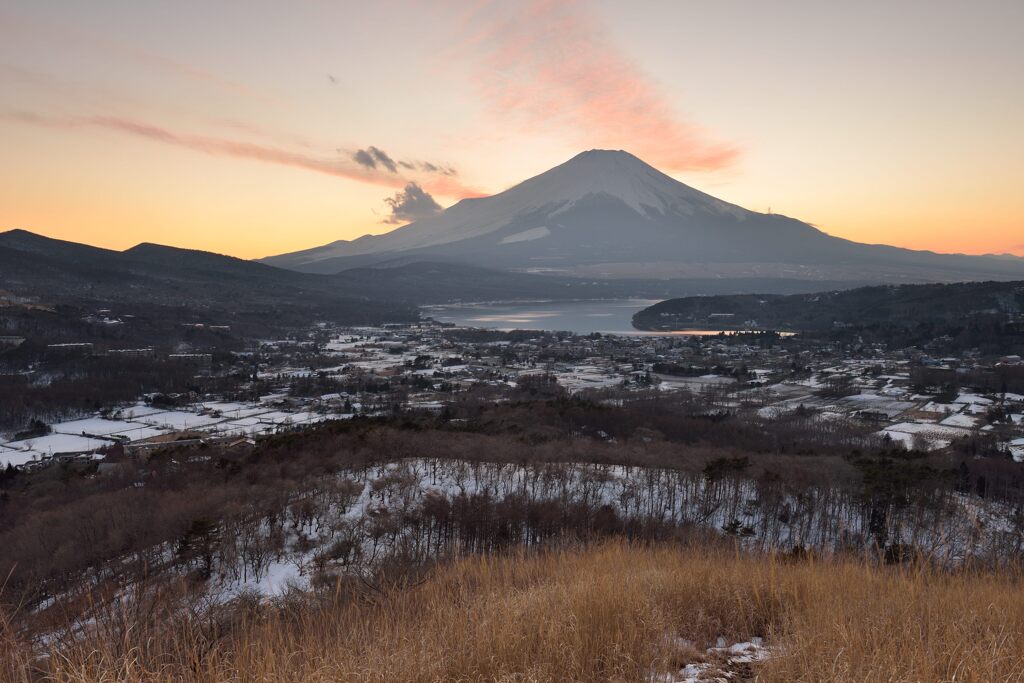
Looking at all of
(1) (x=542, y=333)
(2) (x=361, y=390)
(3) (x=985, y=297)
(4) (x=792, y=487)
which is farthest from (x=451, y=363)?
(3) (x=985, y=297)

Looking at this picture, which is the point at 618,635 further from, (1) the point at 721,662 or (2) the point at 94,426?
(2) the point at 94,426

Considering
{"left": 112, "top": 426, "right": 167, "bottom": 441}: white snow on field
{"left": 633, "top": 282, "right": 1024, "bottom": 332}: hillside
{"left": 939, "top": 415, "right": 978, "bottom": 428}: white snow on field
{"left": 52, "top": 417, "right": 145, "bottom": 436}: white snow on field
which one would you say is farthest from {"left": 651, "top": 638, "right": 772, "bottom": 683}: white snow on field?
{"left": 633, "top": 282, "right": 1024, "bottom": 332}: hillside

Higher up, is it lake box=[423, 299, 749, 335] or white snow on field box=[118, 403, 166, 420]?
lake box=[423, 299, 749, 335]

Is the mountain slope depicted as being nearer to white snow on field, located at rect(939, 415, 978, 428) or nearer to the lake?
the lake


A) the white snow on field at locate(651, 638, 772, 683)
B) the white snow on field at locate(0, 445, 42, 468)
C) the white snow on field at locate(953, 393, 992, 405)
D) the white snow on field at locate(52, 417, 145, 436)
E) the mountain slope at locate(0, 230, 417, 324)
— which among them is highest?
the mountain slope at locate(0, 230, 417, 324)

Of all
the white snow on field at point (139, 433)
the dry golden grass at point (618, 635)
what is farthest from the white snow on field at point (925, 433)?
the white snow on field at point (139, 433)

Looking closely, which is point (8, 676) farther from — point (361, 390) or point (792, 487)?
point (361, 390)

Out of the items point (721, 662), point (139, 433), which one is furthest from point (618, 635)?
point (139, 433)
